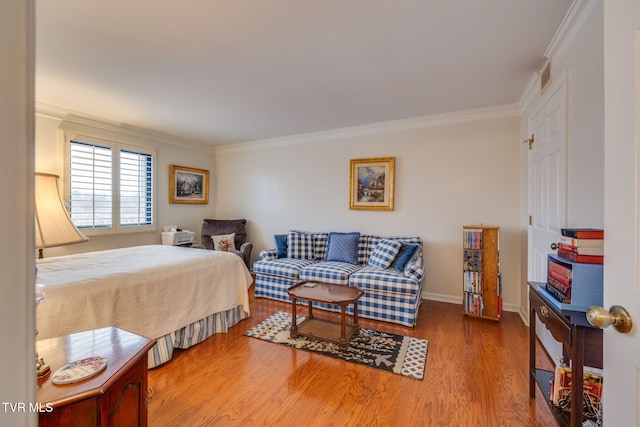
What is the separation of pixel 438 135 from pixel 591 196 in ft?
7.43

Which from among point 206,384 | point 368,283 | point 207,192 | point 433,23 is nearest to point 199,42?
point 433,23

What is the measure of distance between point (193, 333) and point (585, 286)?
2710mm

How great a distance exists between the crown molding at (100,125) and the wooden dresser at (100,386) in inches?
134

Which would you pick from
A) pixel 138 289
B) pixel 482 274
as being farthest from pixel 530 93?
pixel 138 289

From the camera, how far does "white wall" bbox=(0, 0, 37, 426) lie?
367 millimetres

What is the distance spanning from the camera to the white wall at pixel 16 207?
1.20 ft

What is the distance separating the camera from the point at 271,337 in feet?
8.59

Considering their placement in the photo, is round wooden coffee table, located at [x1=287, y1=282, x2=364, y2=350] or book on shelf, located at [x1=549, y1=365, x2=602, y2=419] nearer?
book on shelf, located at [x1=549, y1=365, x2=602, y2=419]

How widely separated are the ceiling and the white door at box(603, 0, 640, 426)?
125 centimetres

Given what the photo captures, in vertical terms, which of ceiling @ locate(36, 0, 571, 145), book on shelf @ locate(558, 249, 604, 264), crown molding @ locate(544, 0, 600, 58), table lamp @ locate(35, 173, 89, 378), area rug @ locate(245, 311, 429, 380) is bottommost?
area rug @ locate(245, 311, 429, 380)

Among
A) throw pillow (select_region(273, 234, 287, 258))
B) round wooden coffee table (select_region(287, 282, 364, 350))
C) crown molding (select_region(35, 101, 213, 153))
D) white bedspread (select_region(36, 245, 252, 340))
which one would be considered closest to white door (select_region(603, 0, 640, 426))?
round wooden coffee table (select_region(287, 282, 364, 350))

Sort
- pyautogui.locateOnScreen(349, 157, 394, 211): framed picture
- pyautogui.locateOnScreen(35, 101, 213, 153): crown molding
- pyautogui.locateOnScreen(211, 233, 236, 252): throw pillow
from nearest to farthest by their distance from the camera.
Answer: pyautogui.locateOnScreen(35, 101, 213, 153): crown molding, pyautogui.locateOnScreen(349, 157, 394, 211): framed picture, pyautogui.locateOnScreen(211, 233, 236, 252): throw pillow

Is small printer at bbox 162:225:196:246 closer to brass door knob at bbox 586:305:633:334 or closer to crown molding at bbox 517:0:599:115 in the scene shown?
brass door knob at bbox 586:305:633:334

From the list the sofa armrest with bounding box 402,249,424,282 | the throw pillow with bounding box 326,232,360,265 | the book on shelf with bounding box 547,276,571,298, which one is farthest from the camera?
the throw pillow with bounding box 326,232,360,265
